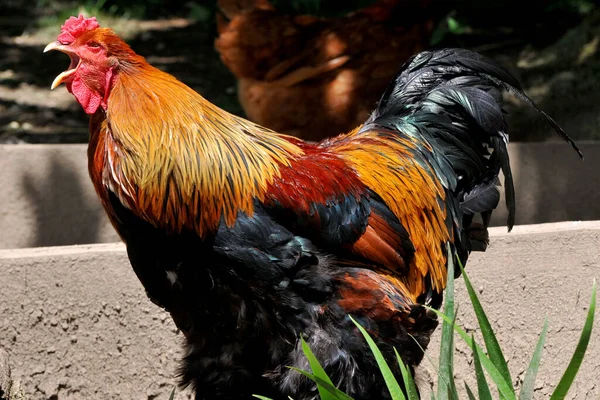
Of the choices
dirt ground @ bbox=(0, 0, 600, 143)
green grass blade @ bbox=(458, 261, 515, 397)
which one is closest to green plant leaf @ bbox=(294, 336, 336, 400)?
green grass blade @ bbox=(458, 261, 515, 397)

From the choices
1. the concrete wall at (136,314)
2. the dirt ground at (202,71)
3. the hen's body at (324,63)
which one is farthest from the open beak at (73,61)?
the dirt ground at (202,71)

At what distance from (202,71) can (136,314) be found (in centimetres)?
564

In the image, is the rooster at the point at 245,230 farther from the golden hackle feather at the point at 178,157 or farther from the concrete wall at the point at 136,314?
the concrete wall at the point at 136,314

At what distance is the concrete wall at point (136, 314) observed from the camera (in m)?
3.18

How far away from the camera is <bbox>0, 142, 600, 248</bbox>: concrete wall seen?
14.1ft

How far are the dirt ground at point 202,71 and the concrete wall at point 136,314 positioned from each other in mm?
3502

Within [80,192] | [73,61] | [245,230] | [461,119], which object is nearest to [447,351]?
[245,230]

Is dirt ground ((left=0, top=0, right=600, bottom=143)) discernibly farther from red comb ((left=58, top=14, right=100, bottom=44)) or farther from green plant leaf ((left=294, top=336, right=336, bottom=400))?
green plant leaf ((left=294, top=336, right=336, bottom=400))

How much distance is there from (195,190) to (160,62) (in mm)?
6361

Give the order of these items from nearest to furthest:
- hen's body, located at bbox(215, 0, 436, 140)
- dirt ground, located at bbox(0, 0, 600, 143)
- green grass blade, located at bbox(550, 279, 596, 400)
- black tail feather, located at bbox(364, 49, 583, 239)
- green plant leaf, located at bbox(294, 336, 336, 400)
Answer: green grass blade, located at bbox(550, 279, 596, 400) < green plant leaf, located at bbox(294, 336, 336, 400) < black tail feather, located at bbox(364, 49, 583, 239) < hen's body, located at bbox(215, 0, 436, 140) < dirt ground, located at bbox(0, 0, 600, 143)

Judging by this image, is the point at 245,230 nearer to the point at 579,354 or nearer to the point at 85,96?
the point at 85,96

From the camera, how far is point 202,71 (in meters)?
8.59

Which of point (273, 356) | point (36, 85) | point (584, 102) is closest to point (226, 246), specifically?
point (273, 356)

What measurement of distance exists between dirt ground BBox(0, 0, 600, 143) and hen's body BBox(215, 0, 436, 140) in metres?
1.89
